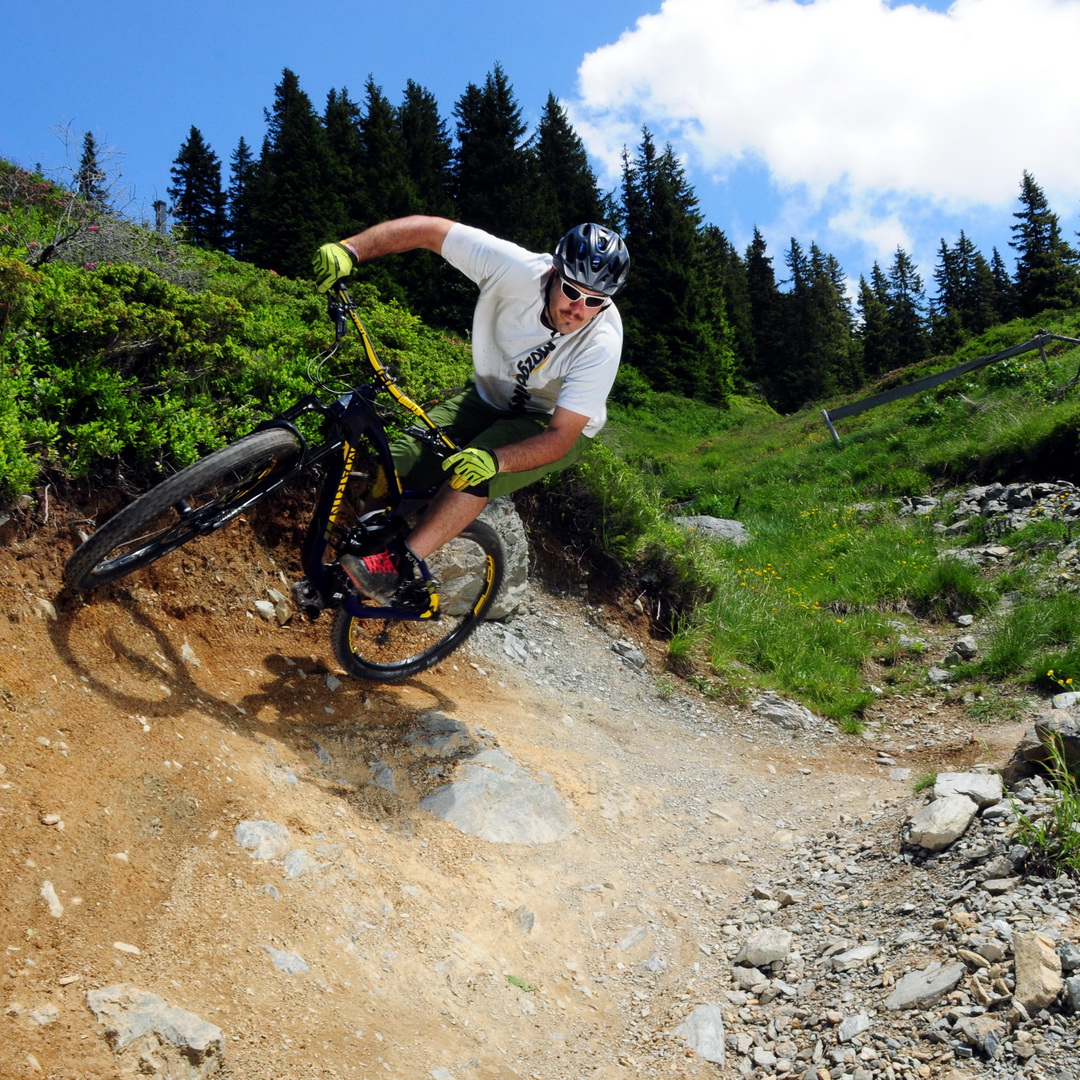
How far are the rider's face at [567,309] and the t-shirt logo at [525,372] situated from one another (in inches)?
6.3

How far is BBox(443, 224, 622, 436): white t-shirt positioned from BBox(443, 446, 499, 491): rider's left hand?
57 centimetres

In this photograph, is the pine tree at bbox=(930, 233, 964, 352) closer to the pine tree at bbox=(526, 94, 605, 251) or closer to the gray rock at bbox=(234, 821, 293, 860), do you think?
the pine tree at bbox=(526, 94, 605, 251)

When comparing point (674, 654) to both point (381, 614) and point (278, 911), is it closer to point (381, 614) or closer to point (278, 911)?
point (381, 614)

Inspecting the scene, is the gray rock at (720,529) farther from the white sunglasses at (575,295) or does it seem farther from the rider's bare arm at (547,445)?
the white sunglasses at (575,295)

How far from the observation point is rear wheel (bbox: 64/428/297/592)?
12.9 ft

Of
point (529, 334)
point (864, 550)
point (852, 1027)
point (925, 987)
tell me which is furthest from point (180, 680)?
point (864, 550)

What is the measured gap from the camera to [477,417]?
5312 millimetres

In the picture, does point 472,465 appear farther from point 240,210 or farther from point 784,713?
point 240,210

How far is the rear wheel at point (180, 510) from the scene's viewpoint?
3922 millimetres

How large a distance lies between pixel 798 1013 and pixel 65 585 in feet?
13.7

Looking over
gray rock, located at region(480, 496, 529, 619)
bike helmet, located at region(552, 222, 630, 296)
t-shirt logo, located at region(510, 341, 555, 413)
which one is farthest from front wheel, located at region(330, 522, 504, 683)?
bike helmet, located at region(552, 222, 630, 296)

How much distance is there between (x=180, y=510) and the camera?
13.5 ft

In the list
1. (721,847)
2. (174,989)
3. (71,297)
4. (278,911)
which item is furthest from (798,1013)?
(71,297)

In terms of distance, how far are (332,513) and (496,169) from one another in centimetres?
3868
